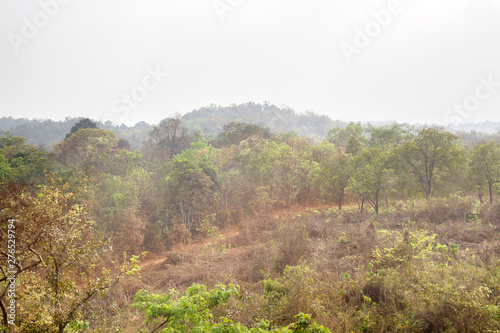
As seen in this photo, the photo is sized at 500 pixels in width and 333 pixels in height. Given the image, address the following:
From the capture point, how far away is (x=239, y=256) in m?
11.1

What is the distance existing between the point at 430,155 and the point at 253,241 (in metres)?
10.9

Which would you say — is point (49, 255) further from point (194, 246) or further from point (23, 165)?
point (23, 165)

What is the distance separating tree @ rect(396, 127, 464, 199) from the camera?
48.2 feet

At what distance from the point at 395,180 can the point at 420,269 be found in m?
9.38

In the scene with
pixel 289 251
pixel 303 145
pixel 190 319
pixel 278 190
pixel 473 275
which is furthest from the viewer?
pixel 303 145

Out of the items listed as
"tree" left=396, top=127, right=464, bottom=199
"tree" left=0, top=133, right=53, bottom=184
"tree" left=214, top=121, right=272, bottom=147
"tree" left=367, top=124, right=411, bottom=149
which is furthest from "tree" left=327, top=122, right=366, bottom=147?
"tree" left=0, top=133, right=53, bottom=184

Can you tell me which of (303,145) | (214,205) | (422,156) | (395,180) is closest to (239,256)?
(214,205)

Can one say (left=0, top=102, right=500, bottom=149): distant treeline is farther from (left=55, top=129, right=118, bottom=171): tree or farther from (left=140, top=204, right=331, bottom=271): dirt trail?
(left=140, top=204, right=331, bottom=271): dirt trail

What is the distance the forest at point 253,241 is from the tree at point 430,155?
8 cm

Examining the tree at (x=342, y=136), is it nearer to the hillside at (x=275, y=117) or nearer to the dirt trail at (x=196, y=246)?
the dirt trail at (x=196, y=246)

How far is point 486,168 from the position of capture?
1478cm

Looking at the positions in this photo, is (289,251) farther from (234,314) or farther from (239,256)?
(234,314)

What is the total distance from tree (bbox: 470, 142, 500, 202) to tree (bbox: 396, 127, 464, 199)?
38.5 inches

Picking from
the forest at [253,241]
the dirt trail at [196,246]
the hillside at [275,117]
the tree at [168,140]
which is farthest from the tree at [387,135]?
the hillside at [275,117]
